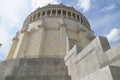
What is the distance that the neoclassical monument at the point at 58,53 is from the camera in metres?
6.34

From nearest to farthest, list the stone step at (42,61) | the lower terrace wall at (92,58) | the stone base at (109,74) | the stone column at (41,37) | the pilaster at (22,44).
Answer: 1. the stone base at (109,74)
2. the lower terrace wall at (92,58)
3. the stone step at (42,61)
4. the stone column at (41,37)
5. the pilaster at (22,44)

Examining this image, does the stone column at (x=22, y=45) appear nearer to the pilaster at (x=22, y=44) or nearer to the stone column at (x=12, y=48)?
the pilaster at (x=22, y=44)

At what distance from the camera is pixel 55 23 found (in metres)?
24.2

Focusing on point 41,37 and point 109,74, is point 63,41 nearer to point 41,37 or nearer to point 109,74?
point 41,37

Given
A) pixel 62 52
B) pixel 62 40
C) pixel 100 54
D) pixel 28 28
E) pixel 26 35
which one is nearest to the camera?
pixel 100 54

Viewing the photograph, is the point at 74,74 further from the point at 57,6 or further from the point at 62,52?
the point at 57,6

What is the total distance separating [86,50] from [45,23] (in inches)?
666

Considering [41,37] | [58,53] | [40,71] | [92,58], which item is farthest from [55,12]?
[92,58]

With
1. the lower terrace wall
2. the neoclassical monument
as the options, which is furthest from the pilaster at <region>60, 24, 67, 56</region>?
the lower terrace wall

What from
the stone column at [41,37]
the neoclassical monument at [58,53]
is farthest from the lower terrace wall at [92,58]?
the stone column at [41,37]

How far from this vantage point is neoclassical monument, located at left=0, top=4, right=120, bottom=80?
634cm

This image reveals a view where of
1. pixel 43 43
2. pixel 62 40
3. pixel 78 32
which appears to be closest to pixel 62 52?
pixel 62 40

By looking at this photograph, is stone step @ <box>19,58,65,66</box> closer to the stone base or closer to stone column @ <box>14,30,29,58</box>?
the stone base

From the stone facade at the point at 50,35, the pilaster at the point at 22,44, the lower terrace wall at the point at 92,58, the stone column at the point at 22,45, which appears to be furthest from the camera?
the pilaster at the point at 22,44
